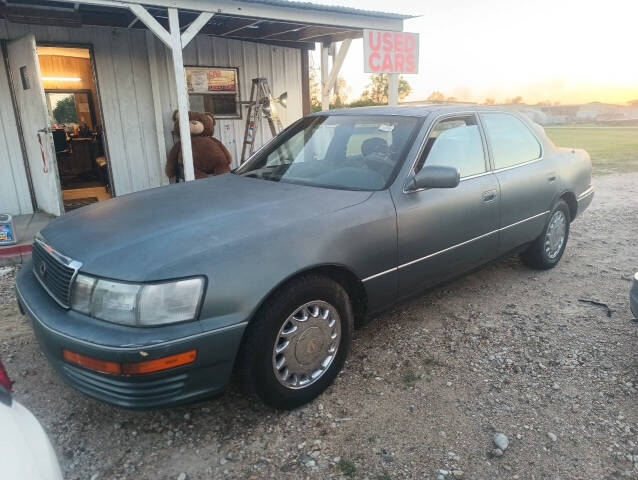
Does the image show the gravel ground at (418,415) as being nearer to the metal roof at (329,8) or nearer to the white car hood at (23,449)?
the white car hood at (23,449)

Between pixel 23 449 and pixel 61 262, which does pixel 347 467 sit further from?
pixel 61 262

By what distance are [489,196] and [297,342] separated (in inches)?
77.1

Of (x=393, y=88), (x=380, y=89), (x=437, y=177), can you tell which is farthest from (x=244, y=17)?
(x=380, y=89)

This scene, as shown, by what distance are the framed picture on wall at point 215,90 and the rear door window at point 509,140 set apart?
218 inches

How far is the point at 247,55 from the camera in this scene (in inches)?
328

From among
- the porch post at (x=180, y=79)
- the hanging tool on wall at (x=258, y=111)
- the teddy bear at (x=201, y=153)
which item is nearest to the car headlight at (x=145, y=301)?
the porch post at (x=180, y=79)

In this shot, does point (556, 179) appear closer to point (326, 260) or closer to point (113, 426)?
point (326, 260)

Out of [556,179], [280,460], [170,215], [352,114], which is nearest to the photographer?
[280,460]

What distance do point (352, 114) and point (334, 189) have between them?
0.94 meters

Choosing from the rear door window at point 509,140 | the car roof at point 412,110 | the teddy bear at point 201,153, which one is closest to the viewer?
the car roof at point 412,110

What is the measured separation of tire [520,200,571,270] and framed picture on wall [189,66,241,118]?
586 cm

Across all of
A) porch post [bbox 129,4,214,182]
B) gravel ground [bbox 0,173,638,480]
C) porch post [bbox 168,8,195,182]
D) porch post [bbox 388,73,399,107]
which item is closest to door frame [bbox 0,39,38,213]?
porch post [bbox 129,4,214,182]

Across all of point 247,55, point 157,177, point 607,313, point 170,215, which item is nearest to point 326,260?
point 170,215

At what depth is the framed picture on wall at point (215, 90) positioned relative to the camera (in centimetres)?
792
